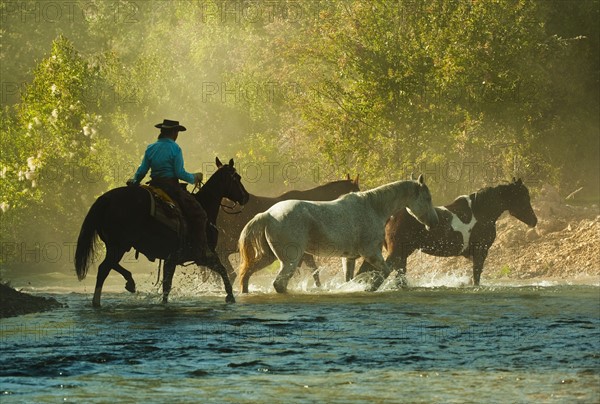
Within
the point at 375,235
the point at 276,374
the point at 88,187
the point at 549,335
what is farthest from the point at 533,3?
the point at 276,374

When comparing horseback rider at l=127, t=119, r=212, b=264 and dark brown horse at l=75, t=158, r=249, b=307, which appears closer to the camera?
dark brown horse at l=75, t=158, r=249, b=307

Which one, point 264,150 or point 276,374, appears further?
point 264,150

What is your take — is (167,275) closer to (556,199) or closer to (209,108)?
(556,199)

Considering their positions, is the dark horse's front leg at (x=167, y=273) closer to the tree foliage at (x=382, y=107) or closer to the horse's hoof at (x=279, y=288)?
the horse's hoof at (x=279, y=288)

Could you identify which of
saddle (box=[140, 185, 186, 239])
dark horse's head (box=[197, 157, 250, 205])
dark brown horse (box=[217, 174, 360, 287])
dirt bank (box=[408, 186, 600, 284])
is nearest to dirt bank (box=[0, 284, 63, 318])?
saddle (box=[140, 185, 186, 239])

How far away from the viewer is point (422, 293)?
21.5 meters

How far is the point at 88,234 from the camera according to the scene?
59.6 feet

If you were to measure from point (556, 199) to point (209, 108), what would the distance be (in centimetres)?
3233

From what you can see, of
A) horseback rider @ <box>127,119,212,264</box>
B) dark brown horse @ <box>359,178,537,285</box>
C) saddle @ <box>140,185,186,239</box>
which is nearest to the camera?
saddle @ <box>140,185,186,239</box>

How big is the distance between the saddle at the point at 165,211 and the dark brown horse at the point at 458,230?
252 inches

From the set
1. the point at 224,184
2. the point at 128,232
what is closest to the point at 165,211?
the point at 128,232

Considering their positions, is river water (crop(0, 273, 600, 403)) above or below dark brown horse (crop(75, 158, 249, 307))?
below

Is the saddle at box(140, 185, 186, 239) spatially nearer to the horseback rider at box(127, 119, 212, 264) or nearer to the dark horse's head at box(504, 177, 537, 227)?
the horseback rider at box(127, 119, 212, 264)

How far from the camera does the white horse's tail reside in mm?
20578
